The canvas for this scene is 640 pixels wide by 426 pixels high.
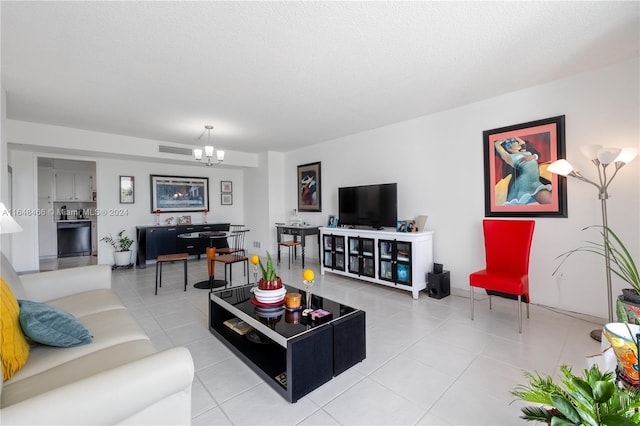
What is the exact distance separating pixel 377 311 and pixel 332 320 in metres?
1.38

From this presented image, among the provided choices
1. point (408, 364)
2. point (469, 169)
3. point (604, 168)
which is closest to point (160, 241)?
point (408, 364)

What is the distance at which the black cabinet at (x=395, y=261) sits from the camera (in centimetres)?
374

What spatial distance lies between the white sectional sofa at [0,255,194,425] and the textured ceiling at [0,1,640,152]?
1792 millimetres

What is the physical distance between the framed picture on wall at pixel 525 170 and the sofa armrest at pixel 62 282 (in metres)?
4.22

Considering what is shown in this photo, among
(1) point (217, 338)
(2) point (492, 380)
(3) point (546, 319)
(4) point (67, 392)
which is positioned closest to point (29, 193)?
(1) point (217, 338)

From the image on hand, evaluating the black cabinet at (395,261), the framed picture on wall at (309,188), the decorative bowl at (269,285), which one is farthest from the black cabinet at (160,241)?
the decorative bowl at (269,285)

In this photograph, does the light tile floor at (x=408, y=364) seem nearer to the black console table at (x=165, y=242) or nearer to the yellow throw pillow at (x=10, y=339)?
the yellow throw pillow at (x=10, y=339)

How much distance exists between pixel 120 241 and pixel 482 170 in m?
6.43

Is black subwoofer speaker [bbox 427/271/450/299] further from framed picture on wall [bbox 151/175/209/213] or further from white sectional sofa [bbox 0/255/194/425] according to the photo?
framed picture on wall [bbox 151/175/209/213]

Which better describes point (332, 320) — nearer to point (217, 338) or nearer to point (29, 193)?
point (217, 338)

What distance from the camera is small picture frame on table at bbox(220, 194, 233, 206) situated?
7189 millimetres

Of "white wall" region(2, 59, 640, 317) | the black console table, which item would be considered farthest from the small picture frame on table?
"white wall" region(2, 59, 640, 317)

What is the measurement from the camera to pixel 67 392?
935 mm

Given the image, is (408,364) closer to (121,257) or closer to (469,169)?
(469,169)
